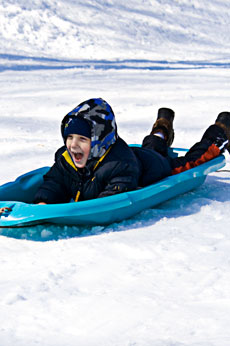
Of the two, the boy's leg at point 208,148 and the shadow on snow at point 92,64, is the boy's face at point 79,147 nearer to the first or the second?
the boy's leg at point 208,148

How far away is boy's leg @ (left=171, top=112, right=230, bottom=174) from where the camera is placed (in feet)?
12.1

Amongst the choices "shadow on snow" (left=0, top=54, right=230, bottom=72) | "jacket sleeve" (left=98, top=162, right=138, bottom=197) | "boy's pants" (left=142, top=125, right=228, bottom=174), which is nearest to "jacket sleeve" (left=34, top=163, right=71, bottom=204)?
"jacket sleeve" (left=98, top=162, right=138, bottom=197)

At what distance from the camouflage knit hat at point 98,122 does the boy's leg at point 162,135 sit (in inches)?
35.0

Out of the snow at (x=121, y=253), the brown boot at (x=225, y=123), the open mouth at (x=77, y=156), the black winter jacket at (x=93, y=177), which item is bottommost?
the snow at (x=121, y=253)

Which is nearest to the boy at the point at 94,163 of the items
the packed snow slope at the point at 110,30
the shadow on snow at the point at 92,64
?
the shadow on snow at the point at 92,64

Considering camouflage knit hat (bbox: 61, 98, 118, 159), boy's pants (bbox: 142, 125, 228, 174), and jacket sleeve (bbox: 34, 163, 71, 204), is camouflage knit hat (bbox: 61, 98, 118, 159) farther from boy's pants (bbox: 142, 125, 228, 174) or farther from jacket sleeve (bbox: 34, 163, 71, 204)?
boy's pants (bbox: 142, 125, 228, 174)

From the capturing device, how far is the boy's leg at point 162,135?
3898 millimetres

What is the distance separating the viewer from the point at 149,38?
56.1 ft

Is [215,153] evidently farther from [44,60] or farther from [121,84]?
[44,60]

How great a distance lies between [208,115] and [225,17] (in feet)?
51.6


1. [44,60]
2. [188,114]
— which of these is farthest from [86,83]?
[44,60]

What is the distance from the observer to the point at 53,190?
10.3ft

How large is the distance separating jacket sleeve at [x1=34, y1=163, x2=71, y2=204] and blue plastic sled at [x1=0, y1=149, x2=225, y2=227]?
166mm

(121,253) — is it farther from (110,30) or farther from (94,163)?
(110,30)
